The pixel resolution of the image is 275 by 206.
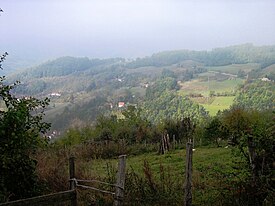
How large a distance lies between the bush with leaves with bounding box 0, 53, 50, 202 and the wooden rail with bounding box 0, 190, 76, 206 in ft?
4.93

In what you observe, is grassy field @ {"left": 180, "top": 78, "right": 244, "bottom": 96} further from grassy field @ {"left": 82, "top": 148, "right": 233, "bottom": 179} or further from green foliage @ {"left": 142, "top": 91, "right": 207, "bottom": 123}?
grassy field @ {"left": 82, "top": 148, "right": 233, "bottom": 179}

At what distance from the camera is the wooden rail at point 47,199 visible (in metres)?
5.16

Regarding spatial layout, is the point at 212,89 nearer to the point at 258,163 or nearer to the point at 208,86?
the point at 208,86

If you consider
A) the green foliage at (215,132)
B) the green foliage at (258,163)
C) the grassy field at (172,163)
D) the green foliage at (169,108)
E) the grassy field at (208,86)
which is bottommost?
the green foliage at (169,108)

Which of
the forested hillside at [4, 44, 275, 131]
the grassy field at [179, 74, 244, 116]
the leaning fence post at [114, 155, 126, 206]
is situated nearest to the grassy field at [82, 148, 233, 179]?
the leaning fence post at [114, 155, 126, 206]

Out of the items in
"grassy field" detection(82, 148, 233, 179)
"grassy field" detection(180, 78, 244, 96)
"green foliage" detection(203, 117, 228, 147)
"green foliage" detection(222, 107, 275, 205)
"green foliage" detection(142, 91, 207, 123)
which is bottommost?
"green foliage" detection(142, 91, 207, 123)

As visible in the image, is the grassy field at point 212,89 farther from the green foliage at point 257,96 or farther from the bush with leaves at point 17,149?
the bush with leaves at point 17,149

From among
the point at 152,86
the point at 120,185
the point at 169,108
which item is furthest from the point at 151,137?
the point at 152,86

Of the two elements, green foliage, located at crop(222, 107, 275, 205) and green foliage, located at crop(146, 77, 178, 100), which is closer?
green foliage, located at crop(222, 107, 275, 205)

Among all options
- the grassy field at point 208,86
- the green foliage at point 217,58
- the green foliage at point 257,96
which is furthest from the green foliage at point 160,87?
the green foliage at point 217,58

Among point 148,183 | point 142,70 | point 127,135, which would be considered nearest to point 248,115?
point 127,135

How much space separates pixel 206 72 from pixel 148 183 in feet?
425

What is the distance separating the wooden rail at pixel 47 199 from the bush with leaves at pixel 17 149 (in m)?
1.50

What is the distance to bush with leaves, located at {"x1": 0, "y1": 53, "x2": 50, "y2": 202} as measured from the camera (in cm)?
682
